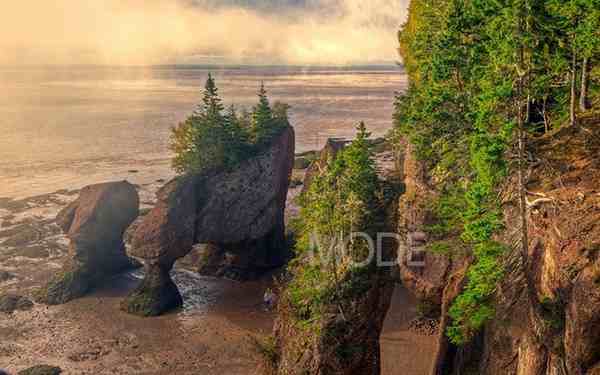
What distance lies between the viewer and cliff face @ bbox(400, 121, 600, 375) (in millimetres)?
14562

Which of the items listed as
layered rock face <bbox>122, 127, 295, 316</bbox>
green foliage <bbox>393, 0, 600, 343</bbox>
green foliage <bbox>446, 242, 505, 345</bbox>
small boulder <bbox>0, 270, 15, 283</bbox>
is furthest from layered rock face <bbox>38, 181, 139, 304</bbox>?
green foliage <bbox>446, 242, 505, 345</bbox>

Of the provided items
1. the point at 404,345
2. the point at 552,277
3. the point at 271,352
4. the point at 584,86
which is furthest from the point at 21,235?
the point at 584,86

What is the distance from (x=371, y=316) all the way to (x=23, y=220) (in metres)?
45.0

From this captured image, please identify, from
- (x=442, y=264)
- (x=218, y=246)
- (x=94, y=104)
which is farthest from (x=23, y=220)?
(x=94, y=104)

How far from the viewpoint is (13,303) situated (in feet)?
129

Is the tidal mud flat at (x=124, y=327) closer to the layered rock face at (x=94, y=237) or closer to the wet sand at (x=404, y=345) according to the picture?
the layered rock face at (x=94, y=237)

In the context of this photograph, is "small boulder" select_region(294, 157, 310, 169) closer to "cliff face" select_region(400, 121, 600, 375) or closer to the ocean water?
the ocean water

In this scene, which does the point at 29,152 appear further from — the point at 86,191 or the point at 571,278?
the point at 571,278

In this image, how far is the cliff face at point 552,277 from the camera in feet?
47.8

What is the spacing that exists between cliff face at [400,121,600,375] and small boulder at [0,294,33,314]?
31549 mm

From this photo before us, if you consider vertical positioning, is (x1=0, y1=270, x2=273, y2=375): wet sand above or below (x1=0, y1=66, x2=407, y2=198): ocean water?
below

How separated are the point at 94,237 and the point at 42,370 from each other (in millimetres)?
14209

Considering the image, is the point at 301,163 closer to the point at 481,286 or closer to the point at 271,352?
the point at 271,352

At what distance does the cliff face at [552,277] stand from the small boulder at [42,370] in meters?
23.2
